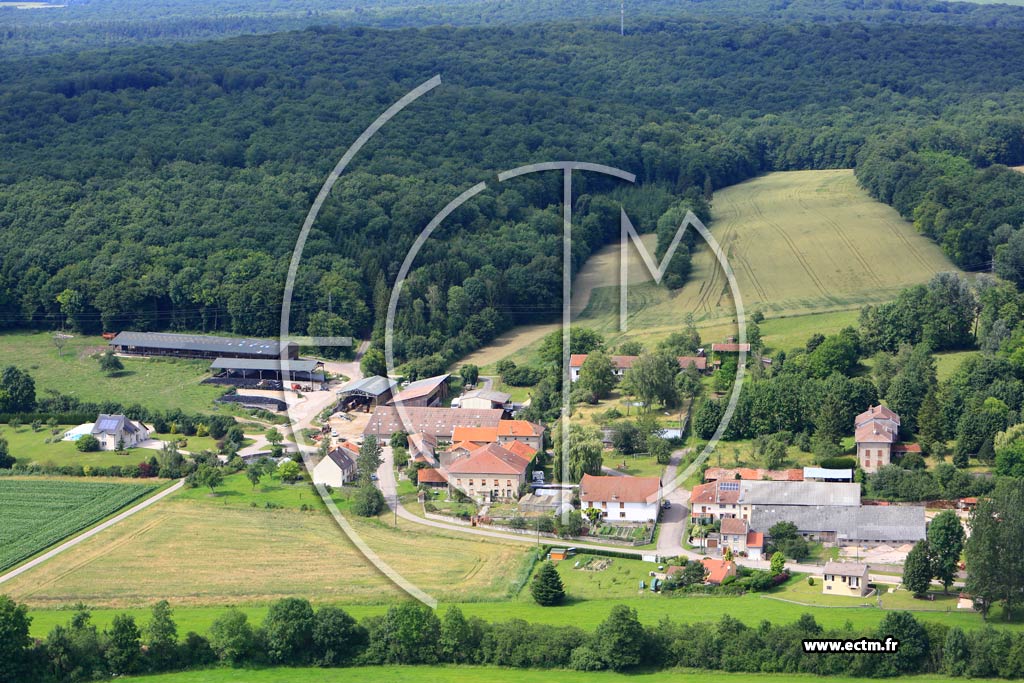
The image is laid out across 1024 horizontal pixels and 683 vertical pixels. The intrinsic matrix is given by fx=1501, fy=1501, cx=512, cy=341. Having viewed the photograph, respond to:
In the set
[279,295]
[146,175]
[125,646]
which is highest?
[146,175]

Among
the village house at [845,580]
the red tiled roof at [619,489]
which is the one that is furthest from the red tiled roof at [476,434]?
the village house at [845,580]

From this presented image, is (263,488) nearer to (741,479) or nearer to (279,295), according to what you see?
(741,479)

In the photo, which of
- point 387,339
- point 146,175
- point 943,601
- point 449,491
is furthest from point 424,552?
point 146,175

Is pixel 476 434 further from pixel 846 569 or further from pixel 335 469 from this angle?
pixel 846 569

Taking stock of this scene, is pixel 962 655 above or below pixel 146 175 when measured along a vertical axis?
below

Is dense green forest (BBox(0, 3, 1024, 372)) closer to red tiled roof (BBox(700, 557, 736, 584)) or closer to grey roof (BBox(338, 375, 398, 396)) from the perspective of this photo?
grey roof (BBox(338, 375, 398, 396))

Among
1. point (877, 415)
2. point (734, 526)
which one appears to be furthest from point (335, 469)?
point (877, 415)

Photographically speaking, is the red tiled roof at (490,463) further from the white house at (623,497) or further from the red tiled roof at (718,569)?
the red tiled roof at (718,569)
